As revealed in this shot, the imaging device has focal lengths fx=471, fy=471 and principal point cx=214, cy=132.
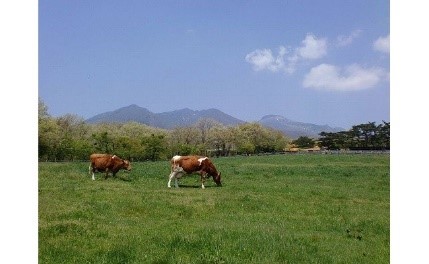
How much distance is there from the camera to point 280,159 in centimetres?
1303

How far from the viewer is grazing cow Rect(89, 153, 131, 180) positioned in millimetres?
9625

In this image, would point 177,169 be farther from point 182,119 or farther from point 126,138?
point 182,119

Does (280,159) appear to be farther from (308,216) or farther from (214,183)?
(308,216)

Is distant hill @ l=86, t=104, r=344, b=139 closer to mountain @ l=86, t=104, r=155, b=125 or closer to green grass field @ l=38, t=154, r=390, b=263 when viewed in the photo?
mountain @ l=86, t=104, r=155, b=125

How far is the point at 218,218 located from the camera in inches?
331

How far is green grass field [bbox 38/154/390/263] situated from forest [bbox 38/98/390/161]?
33 centimetres

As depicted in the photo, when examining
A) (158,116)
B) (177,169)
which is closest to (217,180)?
(177,169)

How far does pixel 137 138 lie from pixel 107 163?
1.00 m

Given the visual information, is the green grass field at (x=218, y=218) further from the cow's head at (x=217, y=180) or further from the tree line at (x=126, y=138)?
the cow's head at (x=217, y=180)

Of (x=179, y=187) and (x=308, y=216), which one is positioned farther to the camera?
(x=179, y=187)

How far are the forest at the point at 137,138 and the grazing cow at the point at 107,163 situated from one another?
0.19 metres

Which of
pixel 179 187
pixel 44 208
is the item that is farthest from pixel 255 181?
pixel 44 208

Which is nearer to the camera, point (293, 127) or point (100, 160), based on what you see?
point (293, 127)
